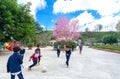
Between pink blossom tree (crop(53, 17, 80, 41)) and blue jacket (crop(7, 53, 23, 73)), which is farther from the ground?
pink blossom tree (crop(53, 17, 80, 41))

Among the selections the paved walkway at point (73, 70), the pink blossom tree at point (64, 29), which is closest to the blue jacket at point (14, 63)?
the paved walkway at point (73, 70)

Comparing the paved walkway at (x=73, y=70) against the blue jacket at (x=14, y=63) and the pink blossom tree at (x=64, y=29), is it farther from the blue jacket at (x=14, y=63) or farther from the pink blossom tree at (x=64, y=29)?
the pink blossom tree at (x=64, y=29)

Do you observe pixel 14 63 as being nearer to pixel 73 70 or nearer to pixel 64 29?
pixel 73 70

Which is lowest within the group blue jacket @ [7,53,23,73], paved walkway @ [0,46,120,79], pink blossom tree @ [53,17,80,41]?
paved walkway @ [0,46,120,79]

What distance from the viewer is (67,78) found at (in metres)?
10.3

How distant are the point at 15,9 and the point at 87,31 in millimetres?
85546

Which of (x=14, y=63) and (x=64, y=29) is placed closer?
(x=14, y=63)

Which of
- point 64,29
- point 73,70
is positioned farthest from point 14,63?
point 64,29

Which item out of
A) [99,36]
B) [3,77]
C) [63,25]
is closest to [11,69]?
[3,77]

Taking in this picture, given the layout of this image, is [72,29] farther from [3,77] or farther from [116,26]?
[3,77]

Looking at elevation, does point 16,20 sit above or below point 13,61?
above

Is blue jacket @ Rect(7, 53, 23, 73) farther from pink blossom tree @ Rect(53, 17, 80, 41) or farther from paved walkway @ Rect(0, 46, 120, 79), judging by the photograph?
pink blossom tree @ Rect(53, 17, 80, 41)

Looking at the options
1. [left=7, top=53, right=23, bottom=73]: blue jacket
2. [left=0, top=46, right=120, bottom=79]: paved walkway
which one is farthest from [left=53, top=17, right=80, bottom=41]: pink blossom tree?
[left=7, top=53, right=23, bottom=73]: blue jacket

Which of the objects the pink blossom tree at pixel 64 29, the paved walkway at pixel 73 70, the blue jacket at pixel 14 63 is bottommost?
the paved walkway at pixel 73 70
